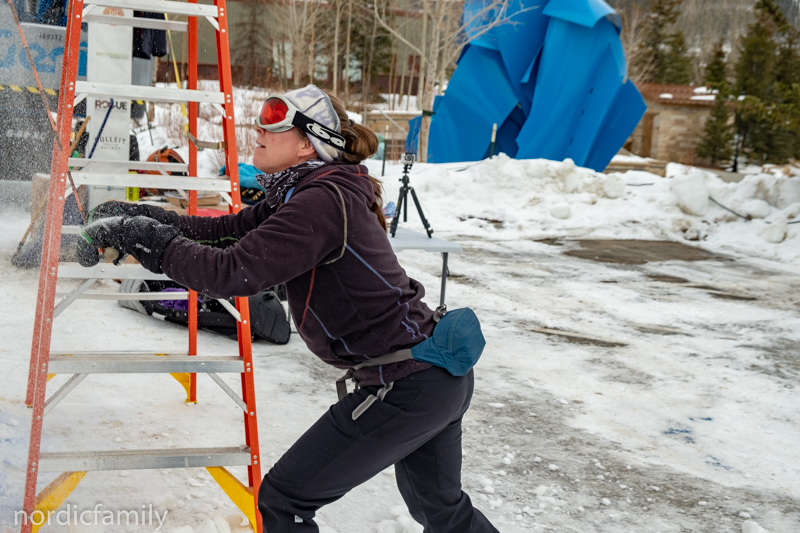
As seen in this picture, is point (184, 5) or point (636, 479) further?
point (636, 479)

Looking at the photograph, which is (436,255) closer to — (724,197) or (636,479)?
(636,479)

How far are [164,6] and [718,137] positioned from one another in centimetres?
3011

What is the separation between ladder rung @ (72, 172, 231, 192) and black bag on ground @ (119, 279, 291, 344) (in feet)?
8.42

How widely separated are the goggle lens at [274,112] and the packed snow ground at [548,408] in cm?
139

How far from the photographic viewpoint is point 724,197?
42.4ft

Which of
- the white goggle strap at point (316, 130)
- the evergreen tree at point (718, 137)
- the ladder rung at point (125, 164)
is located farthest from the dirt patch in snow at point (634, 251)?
the evergreen tree at point (718, 137)

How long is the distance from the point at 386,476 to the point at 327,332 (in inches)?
59.5

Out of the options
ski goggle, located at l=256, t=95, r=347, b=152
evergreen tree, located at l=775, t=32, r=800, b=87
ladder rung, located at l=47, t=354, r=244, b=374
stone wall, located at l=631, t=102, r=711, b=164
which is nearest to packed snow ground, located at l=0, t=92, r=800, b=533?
ladder rung, located at l=47, t=354, r=244, b=374

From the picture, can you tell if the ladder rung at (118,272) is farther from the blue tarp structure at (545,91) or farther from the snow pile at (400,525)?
the blue tarp structure at (545,91)

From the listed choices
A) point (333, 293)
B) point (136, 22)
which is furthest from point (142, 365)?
point (136, 22)

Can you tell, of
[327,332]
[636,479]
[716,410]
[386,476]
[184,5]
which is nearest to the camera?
[327,332]

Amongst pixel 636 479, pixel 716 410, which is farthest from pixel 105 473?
pixel 716 410

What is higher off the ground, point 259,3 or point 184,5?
point 259,3

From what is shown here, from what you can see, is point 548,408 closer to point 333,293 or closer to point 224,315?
point 224,315
